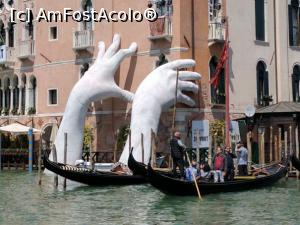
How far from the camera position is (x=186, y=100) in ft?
68.9

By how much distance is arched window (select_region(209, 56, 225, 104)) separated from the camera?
72.5 feet

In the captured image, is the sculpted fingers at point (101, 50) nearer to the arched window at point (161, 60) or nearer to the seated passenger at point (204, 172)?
the arched window at point (161, 60)

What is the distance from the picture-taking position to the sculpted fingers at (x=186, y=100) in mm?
20819

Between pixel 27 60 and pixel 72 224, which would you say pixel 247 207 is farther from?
pixel 27 60

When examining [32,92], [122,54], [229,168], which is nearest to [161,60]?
[122,54]

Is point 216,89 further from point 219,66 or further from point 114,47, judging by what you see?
point 114,47

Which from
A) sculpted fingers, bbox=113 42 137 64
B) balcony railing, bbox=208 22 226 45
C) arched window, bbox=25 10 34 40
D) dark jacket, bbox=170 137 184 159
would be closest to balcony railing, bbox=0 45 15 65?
arched window, bbox=25 10 34 40

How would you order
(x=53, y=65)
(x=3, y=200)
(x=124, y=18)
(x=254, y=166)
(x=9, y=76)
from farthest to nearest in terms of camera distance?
(x=9, y=76) → (x=53, y=65) → (x=124, y=18) → (x=254, y=166) → (x=3, y=200)

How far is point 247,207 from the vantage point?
530 inches

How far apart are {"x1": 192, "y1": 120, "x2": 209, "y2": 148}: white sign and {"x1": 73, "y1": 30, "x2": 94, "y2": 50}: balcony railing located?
5.63 metres

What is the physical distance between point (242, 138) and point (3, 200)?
31.5 ft

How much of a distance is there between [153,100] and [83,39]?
486cm

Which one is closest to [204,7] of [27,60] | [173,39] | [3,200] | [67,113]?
[173,39]

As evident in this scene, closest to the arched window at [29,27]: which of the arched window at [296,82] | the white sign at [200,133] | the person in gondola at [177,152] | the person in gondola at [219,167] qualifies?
the white sign at [200,133]
